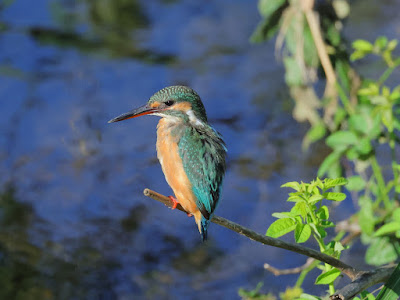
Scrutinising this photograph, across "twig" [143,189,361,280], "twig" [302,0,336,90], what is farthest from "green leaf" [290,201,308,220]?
"twig" [302,0,336,90]

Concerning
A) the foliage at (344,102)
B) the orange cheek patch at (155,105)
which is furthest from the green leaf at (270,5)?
the orange cheek patch at (155,105)

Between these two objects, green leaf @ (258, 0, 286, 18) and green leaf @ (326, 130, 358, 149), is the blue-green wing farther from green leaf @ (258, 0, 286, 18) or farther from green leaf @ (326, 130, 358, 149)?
green leaf @ (258, 0, 286, 18)

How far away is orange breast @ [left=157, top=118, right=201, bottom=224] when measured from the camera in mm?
2014

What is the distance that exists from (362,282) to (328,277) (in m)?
0.18

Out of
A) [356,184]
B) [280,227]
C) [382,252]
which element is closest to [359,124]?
[356,184]

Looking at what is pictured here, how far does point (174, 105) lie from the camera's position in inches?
83.7

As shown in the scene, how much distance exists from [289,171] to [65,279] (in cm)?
172

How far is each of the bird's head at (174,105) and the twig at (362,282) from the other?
2.43 feet

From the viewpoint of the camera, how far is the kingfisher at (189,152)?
1997 mm

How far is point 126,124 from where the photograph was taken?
196 inches

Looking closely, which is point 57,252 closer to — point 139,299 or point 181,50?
point 139,299

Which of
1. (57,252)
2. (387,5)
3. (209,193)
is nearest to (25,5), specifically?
(57,252)

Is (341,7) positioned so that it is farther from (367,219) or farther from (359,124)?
(367,219)

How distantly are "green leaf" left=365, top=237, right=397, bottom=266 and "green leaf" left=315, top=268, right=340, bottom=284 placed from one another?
37.5 inches
